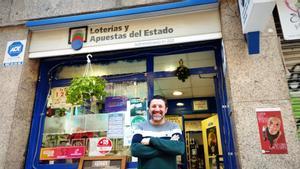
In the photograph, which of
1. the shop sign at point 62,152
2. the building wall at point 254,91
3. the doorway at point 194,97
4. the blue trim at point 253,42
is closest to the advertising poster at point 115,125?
the shop sign at point 62,152

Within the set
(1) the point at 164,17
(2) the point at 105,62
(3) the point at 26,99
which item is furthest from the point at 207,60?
A: (3) the point at 26,99

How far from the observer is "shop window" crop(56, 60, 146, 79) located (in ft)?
14.1

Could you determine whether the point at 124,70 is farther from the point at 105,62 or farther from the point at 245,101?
the point at 245,101

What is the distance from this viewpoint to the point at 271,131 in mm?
3016

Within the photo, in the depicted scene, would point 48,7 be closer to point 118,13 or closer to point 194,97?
point 118,13

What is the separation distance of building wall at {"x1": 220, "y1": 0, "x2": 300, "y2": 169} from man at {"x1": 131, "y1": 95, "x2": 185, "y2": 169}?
1.08 meters

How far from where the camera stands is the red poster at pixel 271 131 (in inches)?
116

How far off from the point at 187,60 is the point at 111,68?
4.53 feet

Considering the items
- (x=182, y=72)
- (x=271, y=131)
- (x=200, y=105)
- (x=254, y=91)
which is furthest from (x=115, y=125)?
(x=200, y=105)

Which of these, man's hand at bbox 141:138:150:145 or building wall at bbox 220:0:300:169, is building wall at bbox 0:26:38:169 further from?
building wall at bbox 220:0:300:169

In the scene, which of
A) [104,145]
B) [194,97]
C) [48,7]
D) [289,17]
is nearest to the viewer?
[289,17]

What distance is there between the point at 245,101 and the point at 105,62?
2.53m

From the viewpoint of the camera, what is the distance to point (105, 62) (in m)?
4.48

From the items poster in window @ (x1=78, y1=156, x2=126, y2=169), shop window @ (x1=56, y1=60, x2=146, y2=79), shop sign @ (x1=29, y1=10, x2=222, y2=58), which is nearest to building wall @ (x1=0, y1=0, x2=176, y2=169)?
shop sign @ (x1=29, y1=10, x2=222, y2=58)
